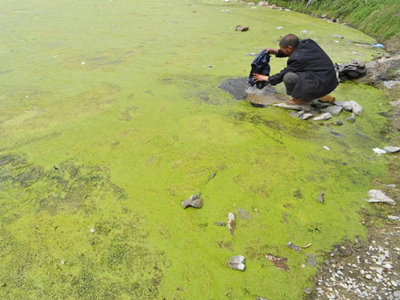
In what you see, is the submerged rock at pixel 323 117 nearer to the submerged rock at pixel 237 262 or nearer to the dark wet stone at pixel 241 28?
the submerged rock at pixel 237 262

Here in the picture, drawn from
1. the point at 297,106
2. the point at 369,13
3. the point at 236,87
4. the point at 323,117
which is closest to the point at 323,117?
the point at 323,117

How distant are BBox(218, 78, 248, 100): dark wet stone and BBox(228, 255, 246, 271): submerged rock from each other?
207cm

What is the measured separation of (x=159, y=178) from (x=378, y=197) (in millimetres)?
1483

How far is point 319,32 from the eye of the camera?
565 centimetres

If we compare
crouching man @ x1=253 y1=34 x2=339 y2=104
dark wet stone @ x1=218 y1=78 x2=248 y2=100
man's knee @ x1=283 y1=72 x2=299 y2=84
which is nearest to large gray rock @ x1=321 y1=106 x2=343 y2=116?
crouching man @ x1=253 y1=34 x2=339 y2=104

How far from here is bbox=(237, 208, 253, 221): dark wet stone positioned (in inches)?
68.7

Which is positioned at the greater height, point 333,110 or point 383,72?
point 383,72

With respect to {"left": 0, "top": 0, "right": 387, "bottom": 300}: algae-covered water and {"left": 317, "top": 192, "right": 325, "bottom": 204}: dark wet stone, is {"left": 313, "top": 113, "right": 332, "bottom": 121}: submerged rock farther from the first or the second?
{"left": 317, "top": 192, "right": 325, "bottom": 204}: dark wet stone

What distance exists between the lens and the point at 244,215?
5.79 feet

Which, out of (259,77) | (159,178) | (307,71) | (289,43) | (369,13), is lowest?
(159,178)

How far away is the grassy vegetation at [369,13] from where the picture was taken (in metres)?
5.11

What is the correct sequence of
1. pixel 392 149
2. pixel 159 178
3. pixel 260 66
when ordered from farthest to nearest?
pixel 260 66 → pixel 392 149 → pixel 159 178

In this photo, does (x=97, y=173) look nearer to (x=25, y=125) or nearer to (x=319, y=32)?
(x=25, y=125)

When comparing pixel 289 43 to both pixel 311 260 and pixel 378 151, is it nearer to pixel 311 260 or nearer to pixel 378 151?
pixel 378 151
